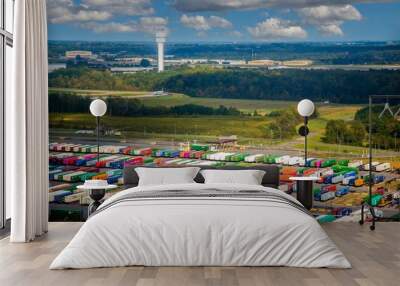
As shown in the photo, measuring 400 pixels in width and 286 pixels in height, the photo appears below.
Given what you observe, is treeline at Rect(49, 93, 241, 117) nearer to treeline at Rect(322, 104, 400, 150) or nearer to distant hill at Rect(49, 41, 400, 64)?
distant hill at Rect(49, 41, 400, 64)

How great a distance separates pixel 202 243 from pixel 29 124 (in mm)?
2463

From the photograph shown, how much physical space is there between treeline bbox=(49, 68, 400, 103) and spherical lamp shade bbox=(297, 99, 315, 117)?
64cm

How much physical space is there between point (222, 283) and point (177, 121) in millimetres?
4617

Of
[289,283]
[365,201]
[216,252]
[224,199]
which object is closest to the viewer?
[289,283]

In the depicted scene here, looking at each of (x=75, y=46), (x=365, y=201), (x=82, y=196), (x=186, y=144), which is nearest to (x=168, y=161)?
(x=186, y=144)

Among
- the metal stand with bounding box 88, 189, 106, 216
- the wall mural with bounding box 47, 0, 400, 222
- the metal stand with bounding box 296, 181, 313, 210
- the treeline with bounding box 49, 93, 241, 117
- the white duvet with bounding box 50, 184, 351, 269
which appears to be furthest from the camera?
the treeline with bounding box 49, 93, 241, 117

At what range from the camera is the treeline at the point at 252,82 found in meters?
9.34

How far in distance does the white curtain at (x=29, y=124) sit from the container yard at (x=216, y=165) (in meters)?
1.80

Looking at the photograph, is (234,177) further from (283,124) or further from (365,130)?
(365,130)

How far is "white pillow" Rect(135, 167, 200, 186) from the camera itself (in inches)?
318

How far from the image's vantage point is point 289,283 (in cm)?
502

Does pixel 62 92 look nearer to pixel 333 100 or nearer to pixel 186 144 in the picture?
pixel 186 144

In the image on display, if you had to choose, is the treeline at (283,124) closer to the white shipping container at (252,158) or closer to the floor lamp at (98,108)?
the white shipping container at (252,158)

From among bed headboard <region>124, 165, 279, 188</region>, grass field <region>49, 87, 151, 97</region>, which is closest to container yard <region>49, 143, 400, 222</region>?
bed headboard <region>124, 165, 279, 188</region>
